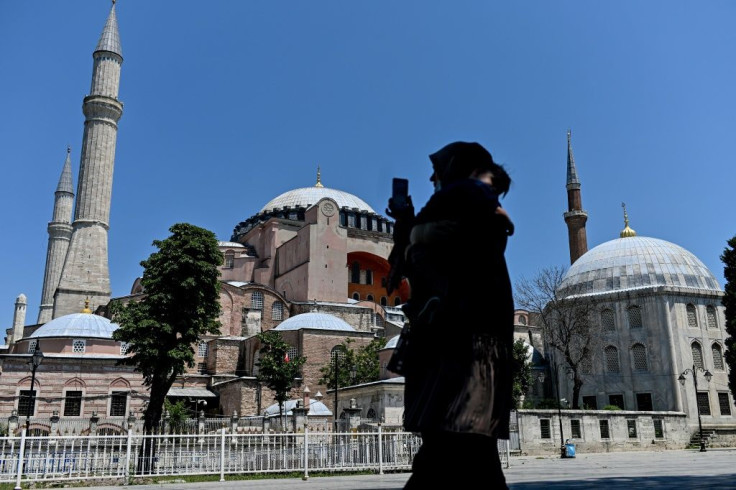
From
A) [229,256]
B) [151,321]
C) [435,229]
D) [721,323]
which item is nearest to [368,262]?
[229,256]

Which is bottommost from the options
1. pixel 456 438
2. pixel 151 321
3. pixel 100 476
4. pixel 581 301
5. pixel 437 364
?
pixel 100 476

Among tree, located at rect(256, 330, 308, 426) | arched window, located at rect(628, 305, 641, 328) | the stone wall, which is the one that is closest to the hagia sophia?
arched window, located at rect(628, 305, 641, 328)

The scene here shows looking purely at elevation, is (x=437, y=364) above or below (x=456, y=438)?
above

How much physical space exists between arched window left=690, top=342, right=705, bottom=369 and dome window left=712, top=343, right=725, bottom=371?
34.5 inches

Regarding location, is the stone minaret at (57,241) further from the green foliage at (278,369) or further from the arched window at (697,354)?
the arched window at (697,354)

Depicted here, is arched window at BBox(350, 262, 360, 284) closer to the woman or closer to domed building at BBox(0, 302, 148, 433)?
domed building at BBox(0, 302, 148, 433)

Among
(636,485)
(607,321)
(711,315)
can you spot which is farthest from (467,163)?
(711,315)

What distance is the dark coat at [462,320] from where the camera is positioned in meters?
3.08

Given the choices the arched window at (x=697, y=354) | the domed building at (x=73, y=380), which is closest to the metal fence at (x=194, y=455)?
the domed building at (x=73, y=380)

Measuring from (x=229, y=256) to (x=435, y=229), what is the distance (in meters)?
47.8

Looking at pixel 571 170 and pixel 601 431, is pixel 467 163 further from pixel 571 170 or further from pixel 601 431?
pixel 571 170

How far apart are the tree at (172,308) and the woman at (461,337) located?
18.8 metres

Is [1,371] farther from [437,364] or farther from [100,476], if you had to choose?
[437,364]

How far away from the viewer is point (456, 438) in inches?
120
